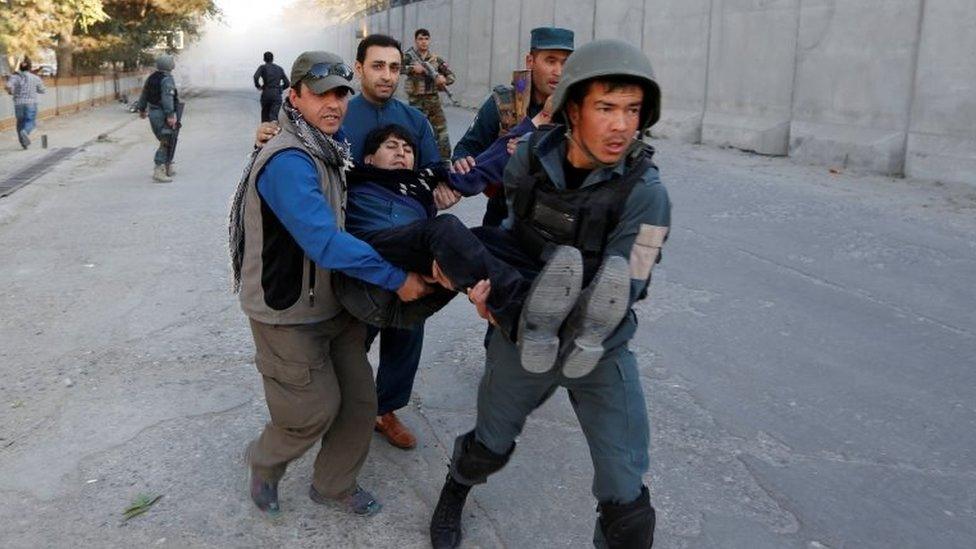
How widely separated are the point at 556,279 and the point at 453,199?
117 centimetres

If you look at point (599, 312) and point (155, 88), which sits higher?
point (155, 88)

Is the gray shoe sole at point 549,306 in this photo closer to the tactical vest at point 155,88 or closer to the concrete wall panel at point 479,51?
the tactical vest at point 155,88

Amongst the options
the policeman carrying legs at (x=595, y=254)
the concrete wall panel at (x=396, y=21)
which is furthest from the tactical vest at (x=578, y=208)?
the concrete wall panel at (x=396, y=21)

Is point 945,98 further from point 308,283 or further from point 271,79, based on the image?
point 271,79

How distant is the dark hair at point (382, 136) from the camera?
318 centimetres

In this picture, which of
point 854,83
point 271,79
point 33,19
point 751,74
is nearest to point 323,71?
point 854,83

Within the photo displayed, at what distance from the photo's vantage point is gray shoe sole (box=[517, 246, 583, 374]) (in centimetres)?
212

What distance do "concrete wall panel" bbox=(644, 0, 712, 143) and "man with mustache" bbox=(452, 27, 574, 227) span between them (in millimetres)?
10788

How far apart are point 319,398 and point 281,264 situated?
0.48 metres

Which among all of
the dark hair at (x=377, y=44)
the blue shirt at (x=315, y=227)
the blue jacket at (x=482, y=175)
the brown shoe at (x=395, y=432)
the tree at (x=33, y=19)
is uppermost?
the tree at (x=33, y=19)

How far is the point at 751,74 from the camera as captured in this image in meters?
13.5

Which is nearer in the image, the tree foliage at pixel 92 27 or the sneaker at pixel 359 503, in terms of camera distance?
the sneaker at pixel 359 503

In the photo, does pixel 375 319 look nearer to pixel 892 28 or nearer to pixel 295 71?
pixel 295 71

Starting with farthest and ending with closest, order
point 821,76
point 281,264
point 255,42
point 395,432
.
→ point 255,42, point 821,76, point 395,432, point 281,264
